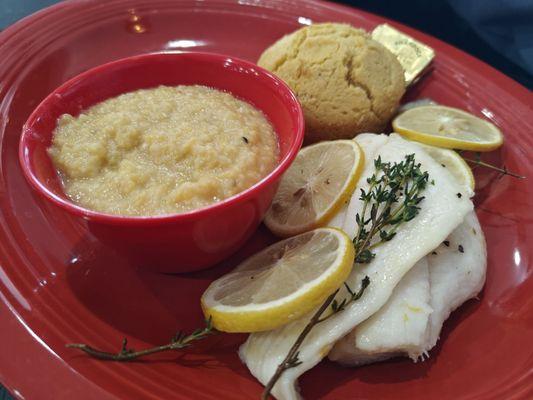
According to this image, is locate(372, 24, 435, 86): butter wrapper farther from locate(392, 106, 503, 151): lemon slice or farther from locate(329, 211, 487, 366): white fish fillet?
locate(329, 211, 487, 366): white fish fillet

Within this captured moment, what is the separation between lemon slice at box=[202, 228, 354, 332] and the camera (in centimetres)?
143

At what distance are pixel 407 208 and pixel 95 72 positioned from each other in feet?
4.02

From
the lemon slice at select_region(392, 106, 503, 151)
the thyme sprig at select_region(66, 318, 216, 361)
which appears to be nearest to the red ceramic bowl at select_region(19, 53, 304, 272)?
the thyme sprig at select_region(66, 318, 216, 361)

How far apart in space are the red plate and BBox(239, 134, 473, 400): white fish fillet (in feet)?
0.35

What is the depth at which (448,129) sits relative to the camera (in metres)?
2.21

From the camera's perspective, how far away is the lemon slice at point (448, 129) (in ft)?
6.95

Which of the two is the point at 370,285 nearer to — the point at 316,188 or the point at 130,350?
the point at 316,188

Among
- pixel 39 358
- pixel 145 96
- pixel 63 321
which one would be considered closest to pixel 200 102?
pixel 145 96

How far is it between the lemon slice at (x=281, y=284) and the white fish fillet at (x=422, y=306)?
0.19 metres

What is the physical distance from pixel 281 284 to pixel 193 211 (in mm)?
342

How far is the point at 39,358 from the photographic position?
1387 millimetres

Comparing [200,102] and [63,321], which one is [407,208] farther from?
[63,321]

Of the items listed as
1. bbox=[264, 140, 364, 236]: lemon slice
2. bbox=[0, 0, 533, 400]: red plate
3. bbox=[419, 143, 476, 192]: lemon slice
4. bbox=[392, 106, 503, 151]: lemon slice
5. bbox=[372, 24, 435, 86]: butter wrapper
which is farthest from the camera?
bbox=[372, 24, 435, 86]: butter wrapper

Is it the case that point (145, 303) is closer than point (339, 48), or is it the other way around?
point (145, 303)
